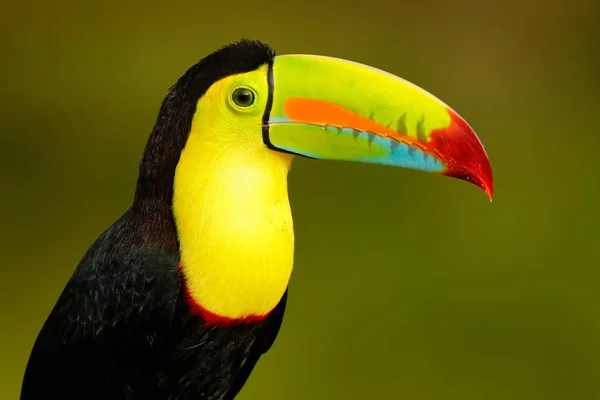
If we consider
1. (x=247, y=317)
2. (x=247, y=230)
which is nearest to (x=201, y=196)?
(x=247, y=230)

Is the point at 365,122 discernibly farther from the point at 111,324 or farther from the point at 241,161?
the point at 111,324

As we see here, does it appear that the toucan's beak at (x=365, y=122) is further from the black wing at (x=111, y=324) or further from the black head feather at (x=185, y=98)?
the black wing at (x=111, y=324)

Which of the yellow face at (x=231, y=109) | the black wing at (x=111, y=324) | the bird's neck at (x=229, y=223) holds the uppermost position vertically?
the yellow face at (x=231, y=109)

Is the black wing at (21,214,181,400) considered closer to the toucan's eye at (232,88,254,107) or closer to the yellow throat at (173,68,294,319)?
the yellow throat at (173,68,294,319)

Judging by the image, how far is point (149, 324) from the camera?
3.73 ft

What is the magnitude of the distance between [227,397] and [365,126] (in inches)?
23.4

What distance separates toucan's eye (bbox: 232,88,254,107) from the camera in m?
1.06

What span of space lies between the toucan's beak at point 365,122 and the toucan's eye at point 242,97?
0.03m

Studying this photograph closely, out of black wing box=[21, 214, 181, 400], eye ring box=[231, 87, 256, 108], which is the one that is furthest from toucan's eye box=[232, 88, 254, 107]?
black wing box=[21, 214, 181, 400]

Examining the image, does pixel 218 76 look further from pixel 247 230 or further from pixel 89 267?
pixel 89 267

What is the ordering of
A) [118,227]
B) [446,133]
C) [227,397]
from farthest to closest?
1. [227,397]
2. [118,227]
3. [446,133]

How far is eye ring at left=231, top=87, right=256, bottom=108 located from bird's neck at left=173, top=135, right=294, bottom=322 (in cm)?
6

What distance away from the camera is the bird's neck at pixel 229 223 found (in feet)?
3.49

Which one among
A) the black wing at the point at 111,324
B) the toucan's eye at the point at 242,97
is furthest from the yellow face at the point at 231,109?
the black wing at the point at 111,324
